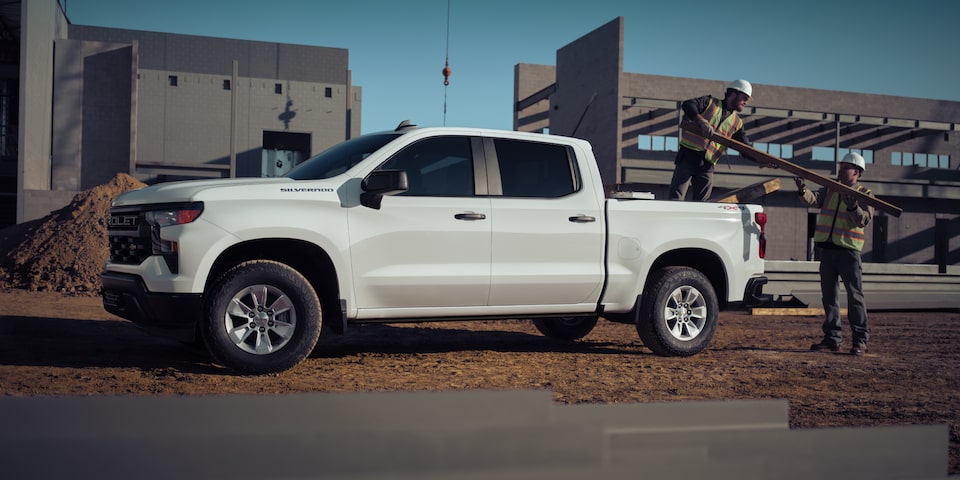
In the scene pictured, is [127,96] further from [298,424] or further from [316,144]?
[298,424]

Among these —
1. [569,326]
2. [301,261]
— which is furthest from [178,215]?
[569,326]

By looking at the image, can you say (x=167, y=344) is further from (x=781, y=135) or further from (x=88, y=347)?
(x=781, y=135)

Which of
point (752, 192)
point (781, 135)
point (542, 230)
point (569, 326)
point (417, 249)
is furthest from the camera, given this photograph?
point (781, 135)

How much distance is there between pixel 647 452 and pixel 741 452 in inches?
18.1

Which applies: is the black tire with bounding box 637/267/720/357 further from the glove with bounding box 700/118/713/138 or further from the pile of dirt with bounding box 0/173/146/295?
the pile of dirt with bounding box 0/173/146/295

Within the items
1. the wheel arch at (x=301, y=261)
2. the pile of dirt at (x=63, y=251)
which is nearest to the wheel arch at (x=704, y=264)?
the wheel arch at (x=301, y=261)

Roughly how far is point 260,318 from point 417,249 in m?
1.36

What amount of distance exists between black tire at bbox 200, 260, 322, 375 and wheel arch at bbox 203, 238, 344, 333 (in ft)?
0.71

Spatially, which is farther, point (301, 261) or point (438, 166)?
point (438, 166)

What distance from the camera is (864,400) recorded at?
20.1 feet

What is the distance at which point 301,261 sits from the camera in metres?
6.69

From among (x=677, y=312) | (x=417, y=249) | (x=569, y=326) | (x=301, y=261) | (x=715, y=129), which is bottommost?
(x=569, y=326)

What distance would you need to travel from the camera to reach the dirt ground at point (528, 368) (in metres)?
5.79

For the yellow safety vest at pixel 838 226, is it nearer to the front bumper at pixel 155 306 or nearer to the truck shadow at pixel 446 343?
the truck shadow at pixel 446 343
